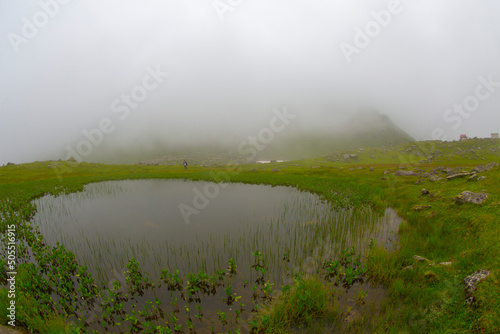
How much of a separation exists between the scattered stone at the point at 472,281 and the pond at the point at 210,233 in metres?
6.17

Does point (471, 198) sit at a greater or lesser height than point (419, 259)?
greater

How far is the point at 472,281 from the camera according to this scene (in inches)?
339

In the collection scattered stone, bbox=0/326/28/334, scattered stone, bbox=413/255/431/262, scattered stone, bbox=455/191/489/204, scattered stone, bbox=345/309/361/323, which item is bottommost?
scattered stone, bbox=345/309/361/323

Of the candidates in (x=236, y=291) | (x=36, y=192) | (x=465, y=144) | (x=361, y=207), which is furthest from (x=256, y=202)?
(x=465, y=144)

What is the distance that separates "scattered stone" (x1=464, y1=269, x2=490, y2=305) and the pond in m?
6.17

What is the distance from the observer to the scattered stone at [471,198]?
50.9 feet

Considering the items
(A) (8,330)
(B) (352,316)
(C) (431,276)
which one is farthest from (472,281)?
(A) (8,330)

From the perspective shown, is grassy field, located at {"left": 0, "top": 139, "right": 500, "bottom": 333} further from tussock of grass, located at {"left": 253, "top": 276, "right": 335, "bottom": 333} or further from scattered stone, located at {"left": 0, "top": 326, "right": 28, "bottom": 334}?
scattered stone, located at {"left": 0, "top": 326, "right": 28, "bottom": 334}

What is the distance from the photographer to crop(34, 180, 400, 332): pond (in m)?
13.5

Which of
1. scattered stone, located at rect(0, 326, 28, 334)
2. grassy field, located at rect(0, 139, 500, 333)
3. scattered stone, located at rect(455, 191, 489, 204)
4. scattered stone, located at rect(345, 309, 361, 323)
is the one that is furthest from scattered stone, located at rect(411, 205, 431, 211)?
scattered stone, located at rect(0, 326, 28, 334)

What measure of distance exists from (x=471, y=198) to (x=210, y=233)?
19999 millimetres

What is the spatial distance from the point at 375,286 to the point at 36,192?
51755 mm

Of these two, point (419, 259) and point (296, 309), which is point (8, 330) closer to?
point (296, 309)

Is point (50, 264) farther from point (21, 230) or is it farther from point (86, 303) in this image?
point (21, 230)
